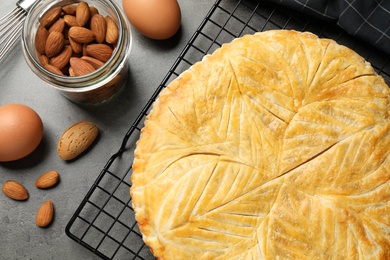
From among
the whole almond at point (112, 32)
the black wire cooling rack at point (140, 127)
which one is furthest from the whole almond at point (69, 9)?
the black wire cooling rack at point (140, 127)

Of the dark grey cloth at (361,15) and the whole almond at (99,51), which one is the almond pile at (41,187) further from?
the dark grey cloth at (361,15)

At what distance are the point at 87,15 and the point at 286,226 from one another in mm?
850

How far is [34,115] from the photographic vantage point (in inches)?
72.2

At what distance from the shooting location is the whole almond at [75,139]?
1876 mm

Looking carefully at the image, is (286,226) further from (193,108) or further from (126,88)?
(126,88)

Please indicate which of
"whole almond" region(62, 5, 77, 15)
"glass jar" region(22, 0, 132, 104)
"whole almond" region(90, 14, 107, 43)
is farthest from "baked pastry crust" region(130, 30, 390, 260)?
"whole almond" region(62, 5, 77, 15)

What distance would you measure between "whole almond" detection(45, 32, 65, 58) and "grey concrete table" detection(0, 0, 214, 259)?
0.71 feet

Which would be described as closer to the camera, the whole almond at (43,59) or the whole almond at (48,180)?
the whole almond at (43,59)

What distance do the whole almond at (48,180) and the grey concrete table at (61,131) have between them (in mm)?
25

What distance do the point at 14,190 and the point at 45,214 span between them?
0.13 meters

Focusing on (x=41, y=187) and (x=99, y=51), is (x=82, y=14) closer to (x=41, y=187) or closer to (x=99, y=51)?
(x=99, y=51)

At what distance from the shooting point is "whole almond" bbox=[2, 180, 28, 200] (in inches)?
74.4

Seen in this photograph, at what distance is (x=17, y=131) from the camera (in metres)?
1.78

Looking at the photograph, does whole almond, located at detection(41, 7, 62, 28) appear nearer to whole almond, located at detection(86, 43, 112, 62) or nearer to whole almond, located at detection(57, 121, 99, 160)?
whole almond, located at detection(86, 43, 112, 62)
